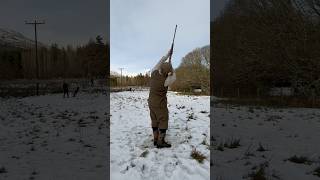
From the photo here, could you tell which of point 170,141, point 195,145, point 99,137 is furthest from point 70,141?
point 195,145

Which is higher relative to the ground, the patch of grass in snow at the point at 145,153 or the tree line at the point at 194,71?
the tree line at the point at 194,71

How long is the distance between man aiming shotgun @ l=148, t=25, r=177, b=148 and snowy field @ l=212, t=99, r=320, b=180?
1.19 meters

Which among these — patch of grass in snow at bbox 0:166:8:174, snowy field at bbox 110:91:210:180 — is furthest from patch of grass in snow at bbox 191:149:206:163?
patch of grass in snow at bbox 0:166:8:174

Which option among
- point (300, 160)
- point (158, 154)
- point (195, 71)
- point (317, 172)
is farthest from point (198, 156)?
point (195, 71)

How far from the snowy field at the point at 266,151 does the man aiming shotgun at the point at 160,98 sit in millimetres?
1190

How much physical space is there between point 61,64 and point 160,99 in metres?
81.0

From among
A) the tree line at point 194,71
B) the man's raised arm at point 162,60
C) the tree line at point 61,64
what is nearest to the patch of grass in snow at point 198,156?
the man's raised arm at point 162,60

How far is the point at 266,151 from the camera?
729cm

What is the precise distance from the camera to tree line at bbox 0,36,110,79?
2655 inches

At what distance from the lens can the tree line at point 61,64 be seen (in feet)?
221

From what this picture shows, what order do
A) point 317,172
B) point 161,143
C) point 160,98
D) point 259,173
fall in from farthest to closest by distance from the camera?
point 160,98 → point 161,143 → point 317,172 → point 259,173

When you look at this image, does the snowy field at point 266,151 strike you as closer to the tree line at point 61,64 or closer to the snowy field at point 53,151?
the snowy field at point 53,151

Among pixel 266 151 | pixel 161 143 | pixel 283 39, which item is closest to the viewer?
pixel 266 151

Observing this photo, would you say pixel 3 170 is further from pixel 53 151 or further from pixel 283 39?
pixel 283 39
